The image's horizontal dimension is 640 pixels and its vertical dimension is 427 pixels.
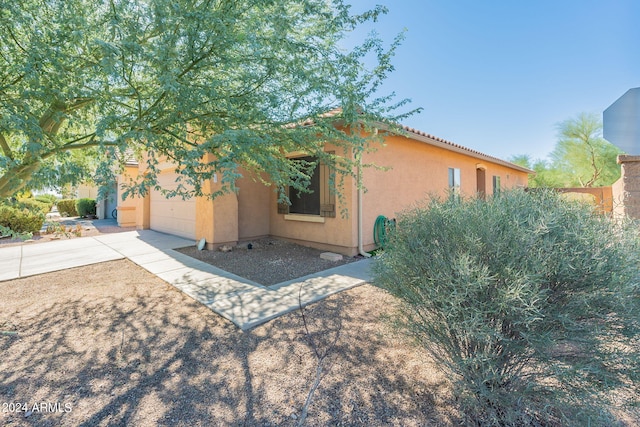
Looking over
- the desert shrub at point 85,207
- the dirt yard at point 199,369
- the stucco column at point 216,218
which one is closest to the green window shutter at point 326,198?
the stucco column at point 216,218

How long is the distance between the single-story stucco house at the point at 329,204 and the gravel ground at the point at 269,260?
1.49ft

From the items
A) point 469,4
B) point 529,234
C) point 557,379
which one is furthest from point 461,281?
point 469,4

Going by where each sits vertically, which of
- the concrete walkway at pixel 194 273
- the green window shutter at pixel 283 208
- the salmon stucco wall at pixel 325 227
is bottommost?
the concrete walkway at pixel 194 273

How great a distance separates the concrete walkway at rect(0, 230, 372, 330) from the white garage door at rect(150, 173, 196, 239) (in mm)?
574

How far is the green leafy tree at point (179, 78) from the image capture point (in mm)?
3229

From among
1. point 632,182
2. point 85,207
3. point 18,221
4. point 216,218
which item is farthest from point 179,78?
point 85,207

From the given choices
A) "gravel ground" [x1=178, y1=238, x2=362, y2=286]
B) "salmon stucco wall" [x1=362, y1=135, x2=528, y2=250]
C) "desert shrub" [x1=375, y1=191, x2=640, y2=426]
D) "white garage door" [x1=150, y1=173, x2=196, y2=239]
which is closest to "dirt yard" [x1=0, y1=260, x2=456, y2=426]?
"desert shrub" [x1=375, y1=191, x2=640, y2=426]

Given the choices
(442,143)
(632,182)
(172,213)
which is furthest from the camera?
(172,213)

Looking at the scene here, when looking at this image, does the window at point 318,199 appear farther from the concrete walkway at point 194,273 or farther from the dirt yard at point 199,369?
the dirt yard at point 199,369

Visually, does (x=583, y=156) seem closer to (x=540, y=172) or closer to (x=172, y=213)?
(x=540, y=172)

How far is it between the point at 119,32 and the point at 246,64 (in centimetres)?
148

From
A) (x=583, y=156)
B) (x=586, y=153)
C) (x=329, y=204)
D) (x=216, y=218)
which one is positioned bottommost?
(x=216, y=218)

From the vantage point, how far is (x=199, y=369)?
2.96 m

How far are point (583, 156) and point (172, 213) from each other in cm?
2666
